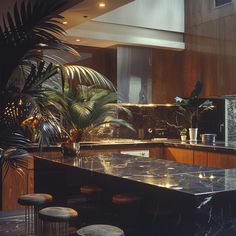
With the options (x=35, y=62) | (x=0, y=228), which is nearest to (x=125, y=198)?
(x=35, y=62)

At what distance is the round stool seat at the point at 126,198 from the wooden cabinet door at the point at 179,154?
297cm

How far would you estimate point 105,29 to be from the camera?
5.88 m

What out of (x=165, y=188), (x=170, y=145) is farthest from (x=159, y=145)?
(x=165, y=188)

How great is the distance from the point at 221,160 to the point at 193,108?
136 cm

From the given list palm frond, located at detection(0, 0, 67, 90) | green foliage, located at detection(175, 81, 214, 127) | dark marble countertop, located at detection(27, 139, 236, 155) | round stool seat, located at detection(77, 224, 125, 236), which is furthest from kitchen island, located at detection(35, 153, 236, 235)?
green foliage, located at detection(175, 81, 214, 127)

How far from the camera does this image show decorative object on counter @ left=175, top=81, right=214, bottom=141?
6.21 metres

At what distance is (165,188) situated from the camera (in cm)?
238

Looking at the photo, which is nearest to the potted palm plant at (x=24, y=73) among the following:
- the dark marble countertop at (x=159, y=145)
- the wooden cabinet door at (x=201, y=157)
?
the dark marble countertop at (x=159, y=145)

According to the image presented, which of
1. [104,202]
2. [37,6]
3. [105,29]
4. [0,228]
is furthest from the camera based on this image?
[105,29]

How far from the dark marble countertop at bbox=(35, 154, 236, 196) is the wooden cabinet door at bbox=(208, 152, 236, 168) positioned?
172 cm

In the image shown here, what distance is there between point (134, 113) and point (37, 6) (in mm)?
4225

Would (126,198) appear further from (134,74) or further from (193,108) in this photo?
(193,108)

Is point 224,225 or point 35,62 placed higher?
point 35,62

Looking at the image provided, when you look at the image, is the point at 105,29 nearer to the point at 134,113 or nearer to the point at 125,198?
the point at 134,113
